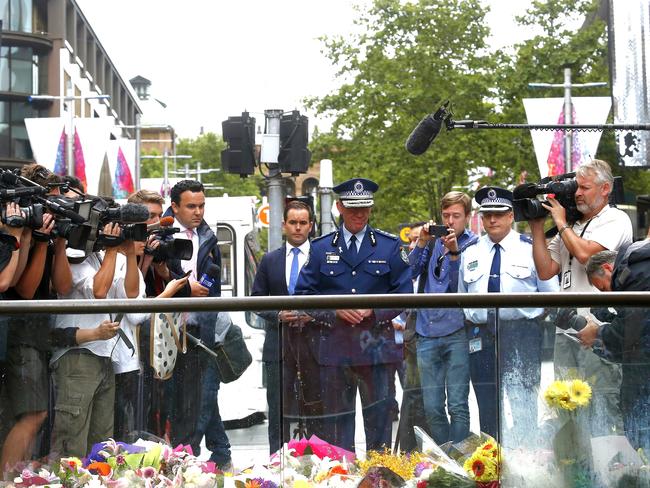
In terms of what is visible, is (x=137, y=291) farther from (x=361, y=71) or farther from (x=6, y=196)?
(x=361, y=71)

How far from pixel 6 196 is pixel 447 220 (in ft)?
11.3

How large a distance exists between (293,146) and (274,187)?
644 mm

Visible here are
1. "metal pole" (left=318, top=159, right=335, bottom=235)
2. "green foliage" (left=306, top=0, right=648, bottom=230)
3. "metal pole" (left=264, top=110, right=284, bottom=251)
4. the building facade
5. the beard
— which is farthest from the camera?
the building facade

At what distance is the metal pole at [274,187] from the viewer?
17438 millimetres

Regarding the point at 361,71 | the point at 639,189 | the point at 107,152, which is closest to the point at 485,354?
the point at 107,152

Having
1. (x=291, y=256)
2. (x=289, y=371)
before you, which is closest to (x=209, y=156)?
(x=291, y=256)

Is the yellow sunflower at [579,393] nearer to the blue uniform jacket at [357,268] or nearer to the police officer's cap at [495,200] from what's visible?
the blue uniform jacket at [357,268]

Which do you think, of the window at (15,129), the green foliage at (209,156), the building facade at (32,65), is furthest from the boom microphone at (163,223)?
the green foliage at (209,156)

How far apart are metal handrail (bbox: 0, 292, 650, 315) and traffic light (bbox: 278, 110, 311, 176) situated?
11280mm

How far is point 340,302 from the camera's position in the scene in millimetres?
5863

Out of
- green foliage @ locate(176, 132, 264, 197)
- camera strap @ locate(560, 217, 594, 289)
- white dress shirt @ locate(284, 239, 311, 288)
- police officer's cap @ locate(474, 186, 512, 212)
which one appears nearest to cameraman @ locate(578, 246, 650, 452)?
camera strap @ locate(560, 217, 594, 289)

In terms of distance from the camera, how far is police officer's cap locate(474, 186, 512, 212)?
857 centimetres

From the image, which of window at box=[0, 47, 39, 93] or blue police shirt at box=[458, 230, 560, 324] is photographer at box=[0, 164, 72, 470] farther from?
window at box=[0, 47, 39, 93]

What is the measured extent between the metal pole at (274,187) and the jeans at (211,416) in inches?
445
